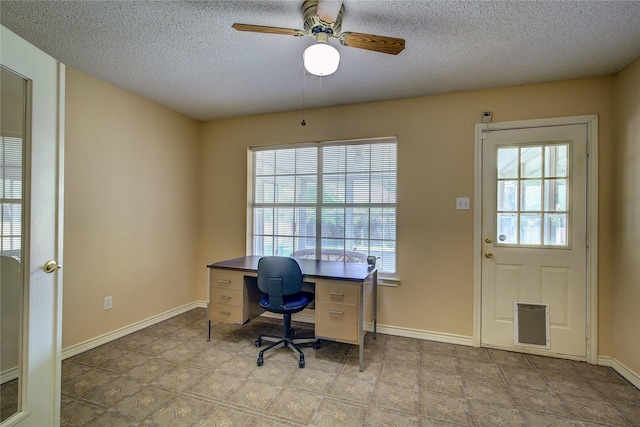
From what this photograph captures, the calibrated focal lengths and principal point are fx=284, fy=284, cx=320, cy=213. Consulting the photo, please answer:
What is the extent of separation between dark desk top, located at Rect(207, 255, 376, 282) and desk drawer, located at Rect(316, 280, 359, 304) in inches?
2.7

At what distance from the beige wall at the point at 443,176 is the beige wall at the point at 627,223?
64 mm

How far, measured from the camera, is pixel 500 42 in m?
1.99

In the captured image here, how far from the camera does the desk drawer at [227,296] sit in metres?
2.64

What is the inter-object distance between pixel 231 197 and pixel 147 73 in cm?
159

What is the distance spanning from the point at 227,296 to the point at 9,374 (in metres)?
1.47

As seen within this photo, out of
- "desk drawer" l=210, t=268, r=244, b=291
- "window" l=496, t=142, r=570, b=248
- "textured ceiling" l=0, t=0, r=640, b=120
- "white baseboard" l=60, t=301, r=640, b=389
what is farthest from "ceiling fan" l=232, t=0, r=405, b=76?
"white baseboard" l=60, t=301, r=640, b=389

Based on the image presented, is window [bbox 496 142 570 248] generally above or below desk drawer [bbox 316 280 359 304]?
above

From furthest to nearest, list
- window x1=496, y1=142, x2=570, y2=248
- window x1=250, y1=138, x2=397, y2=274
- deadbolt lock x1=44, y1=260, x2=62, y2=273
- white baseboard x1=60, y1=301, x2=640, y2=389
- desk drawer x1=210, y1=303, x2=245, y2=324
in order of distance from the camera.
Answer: window x1=250, y1=138, x2=397, y2=274
desk drawer x1=210, y1=303, x2=245, y2=324
window x1=496, y1=142, x2=570, y2=248
white baseboard x1=60, y1=301, x2=640, y2=389
deadbolt lock x1=44, y1=260, x2=62, y2=273

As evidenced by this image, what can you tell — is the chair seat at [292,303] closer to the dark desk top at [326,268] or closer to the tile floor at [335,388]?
the dark desk top at [326,268]

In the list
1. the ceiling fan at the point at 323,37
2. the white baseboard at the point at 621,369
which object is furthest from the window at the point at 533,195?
the ceiling fan at the point at 323,37

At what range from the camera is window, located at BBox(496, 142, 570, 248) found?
2.52 metres

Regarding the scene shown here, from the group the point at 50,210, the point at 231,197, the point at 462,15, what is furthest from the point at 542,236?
the point at 50,210

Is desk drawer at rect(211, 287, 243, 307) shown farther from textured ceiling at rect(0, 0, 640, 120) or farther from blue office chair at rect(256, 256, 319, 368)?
textured ceiling at rect(0, 0, 640, 120)

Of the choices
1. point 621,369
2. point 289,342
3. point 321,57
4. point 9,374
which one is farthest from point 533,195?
point 9,374
